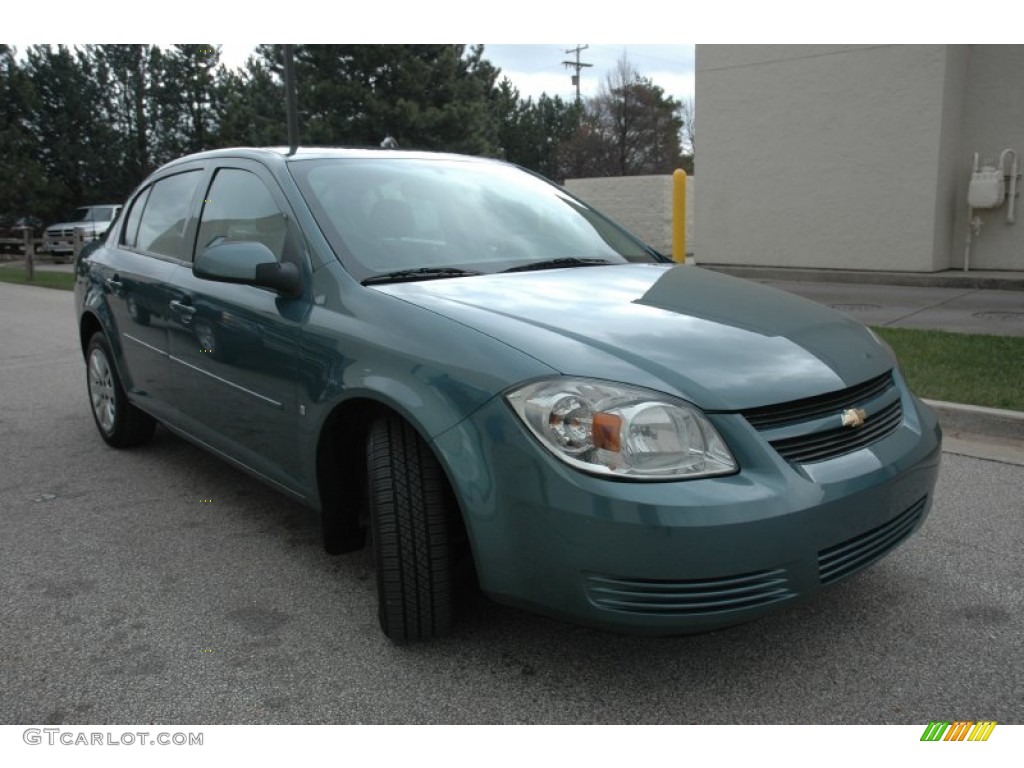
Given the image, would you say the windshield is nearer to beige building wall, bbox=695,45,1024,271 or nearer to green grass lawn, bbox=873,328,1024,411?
green grass lawn, bbox=873,328,1024,411

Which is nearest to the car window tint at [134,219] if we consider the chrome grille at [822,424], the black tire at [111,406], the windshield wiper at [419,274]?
the black tire at [111,406]

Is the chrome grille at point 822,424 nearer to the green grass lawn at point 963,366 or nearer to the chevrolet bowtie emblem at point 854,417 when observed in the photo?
the chevrolet bowtie emblem at point 854,417

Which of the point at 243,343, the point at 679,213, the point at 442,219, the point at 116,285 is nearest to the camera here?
the point at 243,343

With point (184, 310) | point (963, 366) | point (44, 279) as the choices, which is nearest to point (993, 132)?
point (963, 366)

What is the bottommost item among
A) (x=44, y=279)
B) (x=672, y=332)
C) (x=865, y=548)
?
(x=44, y=279)

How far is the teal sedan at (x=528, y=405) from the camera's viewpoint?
2.11 m

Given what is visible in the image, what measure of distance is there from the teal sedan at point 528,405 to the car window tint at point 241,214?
0.02 meters

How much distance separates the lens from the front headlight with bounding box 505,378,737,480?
2.12 metres

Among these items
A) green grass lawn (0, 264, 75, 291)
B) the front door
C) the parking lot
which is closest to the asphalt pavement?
the parking lot

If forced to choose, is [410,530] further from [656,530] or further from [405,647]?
[656,530]

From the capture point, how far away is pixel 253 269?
9.46 ft

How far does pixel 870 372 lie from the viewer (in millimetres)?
2578

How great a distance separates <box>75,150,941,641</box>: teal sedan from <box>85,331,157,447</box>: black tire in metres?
1.22

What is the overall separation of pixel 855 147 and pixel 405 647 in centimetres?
1079
